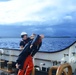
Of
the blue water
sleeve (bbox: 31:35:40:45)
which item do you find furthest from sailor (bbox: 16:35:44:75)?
the blue water

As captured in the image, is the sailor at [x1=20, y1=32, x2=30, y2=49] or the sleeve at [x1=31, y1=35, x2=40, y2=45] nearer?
the sleeve at [x1=31, y1=35, x2=40, y2=45]

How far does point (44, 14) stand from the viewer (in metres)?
3.34

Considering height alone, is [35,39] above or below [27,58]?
above

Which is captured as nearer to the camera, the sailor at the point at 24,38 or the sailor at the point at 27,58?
the sailor at the point at 27,58

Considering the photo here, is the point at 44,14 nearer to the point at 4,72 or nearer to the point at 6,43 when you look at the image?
the point at 6,43

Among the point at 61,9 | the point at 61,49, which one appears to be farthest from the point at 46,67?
the point at 61,9

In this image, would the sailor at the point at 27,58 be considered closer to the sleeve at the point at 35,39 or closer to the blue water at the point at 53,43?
the sleeve at the point at 35,39

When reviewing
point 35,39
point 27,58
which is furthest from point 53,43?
point 27,58

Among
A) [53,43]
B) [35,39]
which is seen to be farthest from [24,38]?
[53,43]

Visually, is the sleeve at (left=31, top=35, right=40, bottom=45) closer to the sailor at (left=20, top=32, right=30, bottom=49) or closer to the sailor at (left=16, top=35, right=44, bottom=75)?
the sailor at (left=16, top=35, right=44, bottom=75)

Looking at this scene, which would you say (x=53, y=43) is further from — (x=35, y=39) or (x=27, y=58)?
(x=27, y=58)

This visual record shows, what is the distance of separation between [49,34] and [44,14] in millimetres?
324

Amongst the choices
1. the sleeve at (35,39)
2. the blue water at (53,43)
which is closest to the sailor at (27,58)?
the sleeve at (35,39)

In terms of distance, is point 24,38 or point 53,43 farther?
point 24,38
